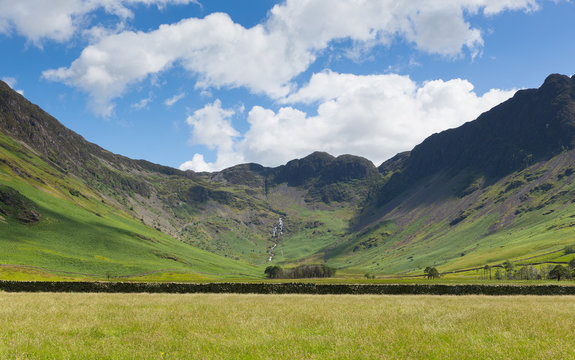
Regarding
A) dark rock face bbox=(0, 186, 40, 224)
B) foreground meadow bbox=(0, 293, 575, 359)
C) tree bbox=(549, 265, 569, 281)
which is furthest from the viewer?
dark rock face bbox=(0, 186, 40, 224)

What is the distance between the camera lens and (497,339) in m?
13.6

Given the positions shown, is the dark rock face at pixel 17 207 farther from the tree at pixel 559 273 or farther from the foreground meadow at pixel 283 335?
the tree at pixel 559 273

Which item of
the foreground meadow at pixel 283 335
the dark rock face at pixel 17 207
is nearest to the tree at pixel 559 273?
the foreground meadow at pixel 283 335

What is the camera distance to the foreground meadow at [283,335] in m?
12.1

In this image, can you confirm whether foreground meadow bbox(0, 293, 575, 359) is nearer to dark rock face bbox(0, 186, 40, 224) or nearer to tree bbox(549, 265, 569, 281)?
tree bbox(549, 265, 569, 281)

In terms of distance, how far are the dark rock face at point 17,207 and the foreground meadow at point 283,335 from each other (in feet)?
668

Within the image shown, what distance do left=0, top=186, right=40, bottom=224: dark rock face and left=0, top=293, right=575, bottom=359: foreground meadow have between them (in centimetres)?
20369

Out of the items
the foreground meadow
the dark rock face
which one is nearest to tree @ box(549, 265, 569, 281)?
the foreground meadow

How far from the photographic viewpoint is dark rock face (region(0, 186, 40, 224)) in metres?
183

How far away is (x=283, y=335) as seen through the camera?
48.6 feet

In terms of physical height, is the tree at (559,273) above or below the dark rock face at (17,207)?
above

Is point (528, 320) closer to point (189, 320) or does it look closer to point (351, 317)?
point (351, 317)

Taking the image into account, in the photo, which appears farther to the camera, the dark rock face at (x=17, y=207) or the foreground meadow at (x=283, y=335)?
the dark rock face at (x=17, y=207)

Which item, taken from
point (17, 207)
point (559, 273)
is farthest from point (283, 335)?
point (17, 207)
